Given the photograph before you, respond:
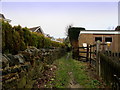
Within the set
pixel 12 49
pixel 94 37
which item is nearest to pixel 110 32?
pixel 94 37

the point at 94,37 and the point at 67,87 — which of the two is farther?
A: the point at 94,37

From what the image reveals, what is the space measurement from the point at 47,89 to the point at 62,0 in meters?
3.64

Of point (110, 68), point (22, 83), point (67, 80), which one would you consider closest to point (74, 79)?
point (67, 80)

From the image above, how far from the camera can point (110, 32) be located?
46.0 ft

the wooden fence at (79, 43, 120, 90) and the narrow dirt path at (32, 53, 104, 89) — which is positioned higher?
the wooden fence at (79, 43, 120, 90)

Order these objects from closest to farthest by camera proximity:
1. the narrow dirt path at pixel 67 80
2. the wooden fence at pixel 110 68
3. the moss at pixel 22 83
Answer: the moss at pixel 22 83 < the wooden fence at pixel 110 68 < the narrow dirt path at pixel 67 80

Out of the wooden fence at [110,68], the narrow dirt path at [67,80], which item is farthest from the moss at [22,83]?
the wooden fence at [110,68]

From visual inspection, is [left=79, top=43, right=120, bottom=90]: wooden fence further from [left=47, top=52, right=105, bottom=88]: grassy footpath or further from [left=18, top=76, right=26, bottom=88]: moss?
[left=18, top=76, right=26, bottom=88]: moss

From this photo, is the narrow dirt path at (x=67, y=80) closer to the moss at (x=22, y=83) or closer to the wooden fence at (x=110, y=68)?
the wooden fence at (x=110, y=68)

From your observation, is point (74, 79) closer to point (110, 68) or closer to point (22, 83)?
point (110, 68)

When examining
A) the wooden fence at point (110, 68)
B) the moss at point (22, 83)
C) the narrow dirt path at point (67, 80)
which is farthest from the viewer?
the narrow dirt path at point (67, 80)

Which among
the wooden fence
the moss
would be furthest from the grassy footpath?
the moss

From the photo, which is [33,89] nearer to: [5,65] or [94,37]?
[5,65]

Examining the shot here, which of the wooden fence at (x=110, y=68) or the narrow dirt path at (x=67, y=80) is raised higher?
the wooden fence at (x=110, y=68)
